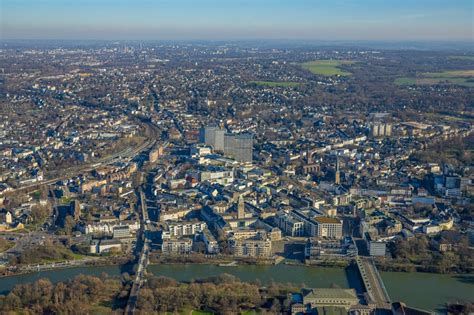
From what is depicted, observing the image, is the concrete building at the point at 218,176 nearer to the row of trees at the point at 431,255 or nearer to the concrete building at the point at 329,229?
the concrete building at the point at 329,229

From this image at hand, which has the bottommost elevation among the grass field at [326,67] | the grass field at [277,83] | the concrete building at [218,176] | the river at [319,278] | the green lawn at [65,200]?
the river at [319,278]

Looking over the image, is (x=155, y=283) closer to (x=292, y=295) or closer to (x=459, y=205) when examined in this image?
(x=292, y=295)

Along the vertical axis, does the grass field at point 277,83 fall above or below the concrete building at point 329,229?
above

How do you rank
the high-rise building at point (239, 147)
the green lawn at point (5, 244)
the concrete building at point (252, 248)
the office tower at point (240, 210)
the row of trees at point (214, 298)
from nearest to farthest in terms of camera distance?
the row of trees at point (214, 298)
the concrete building at point (252, 248)
the green lawn at point (5, 244)
the office tower at point (240, 210)
the high-rise building at point (239, 147)

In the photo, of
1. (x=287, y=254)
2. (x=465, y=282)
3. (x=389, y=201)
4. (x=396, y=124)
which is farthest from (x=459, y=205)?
(x=396, y=124)

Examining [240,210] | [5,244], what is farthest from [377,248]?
[5,244]

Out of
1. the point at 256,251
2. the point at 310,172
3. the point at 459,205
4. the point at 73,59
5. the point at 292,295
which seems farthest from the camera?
the point at 73,59

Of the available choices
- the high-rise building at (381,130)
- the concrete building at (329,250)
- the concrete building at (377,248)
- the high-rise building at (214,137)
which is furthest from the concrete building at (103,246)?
the high-rise building at (381,130)
